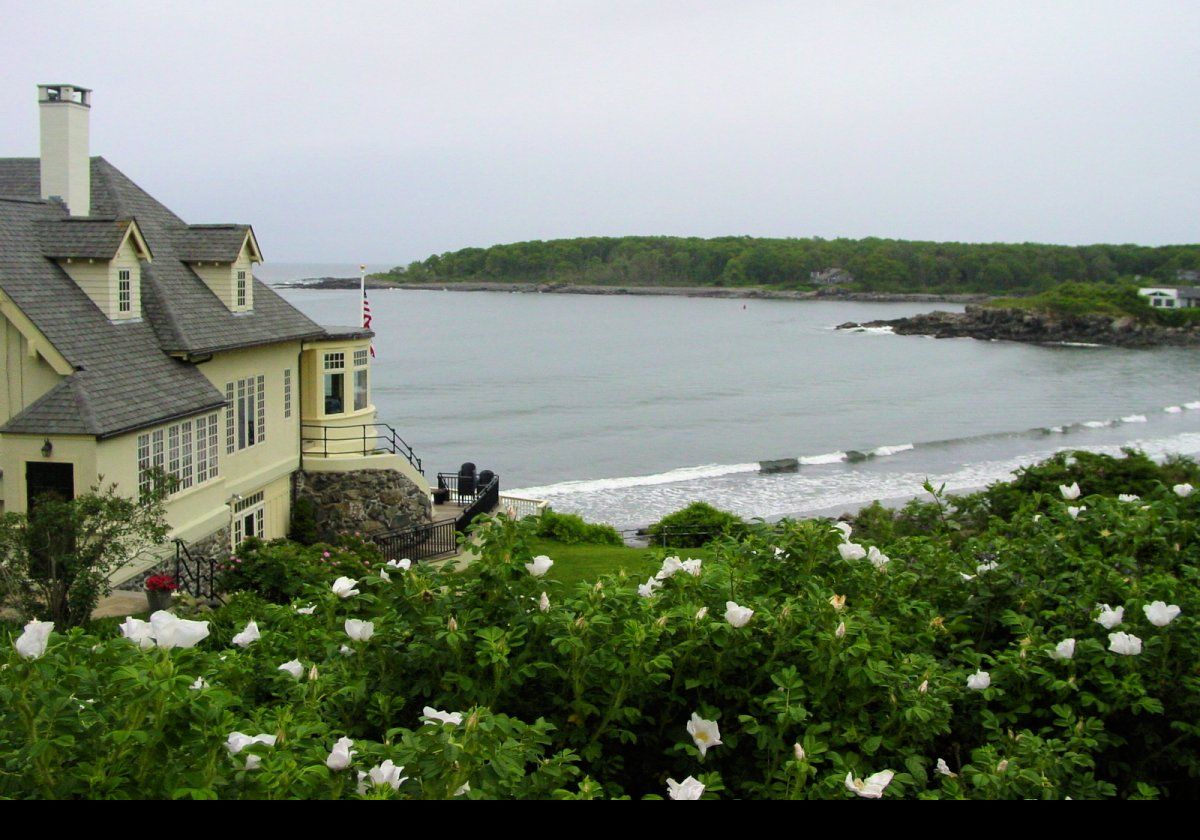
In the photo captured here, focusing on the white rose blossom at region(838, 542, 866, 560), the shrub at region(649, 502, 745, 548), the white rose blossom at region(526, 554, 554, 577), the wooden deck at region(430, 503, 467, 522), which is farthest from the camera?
the shrub at region(649, 502, 745, 548)

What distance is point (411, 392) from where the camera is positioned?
85.6 metres

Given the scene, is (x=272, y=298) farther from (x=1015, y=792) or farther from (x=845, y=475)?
(x=845, y=475)

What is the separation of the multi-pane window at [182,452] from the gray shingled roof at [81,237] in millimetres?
3504

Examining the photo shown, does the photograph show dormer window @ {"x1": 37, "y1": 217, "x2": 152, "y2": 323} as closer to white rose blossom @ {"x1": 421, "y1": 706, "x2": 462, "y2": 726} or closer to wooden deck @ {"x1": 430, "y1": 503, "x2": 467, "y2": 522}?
wooden deck @ {"x1": 430, "y1": 503, "x2": 467, "y2": 522}

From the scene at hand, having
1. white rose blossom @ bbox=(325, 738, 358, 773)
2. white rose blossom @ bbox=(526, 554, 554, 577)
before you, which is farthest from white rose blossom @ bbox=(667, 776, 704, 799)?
white rose blossom @ bbox=(526, 554, 554, 577)

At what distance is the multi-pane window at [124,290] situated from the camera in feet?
69.6

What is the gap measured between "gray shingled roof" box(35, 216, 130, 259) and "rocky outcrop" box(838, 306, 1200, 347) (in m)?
139

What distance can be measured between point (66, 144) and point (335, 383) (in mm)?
9309

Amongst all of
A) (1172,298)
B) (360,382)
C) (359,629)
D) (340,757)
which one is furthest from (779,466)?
(1172,298)

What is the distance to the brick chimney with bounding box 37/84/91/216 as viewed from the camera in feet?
74.9

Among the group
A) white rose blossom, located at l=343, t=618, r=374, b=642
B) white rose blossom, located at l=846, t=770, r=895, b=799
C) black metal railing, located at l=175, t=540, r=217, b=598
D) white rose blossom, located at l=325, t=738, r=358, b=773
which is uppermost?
white rose blossom, located at l=325, t=738, r=358, b=773

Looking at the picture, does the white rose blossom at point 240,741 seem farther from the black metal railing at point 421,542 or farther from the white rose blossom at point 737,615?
the black metal railing at point 421,542
